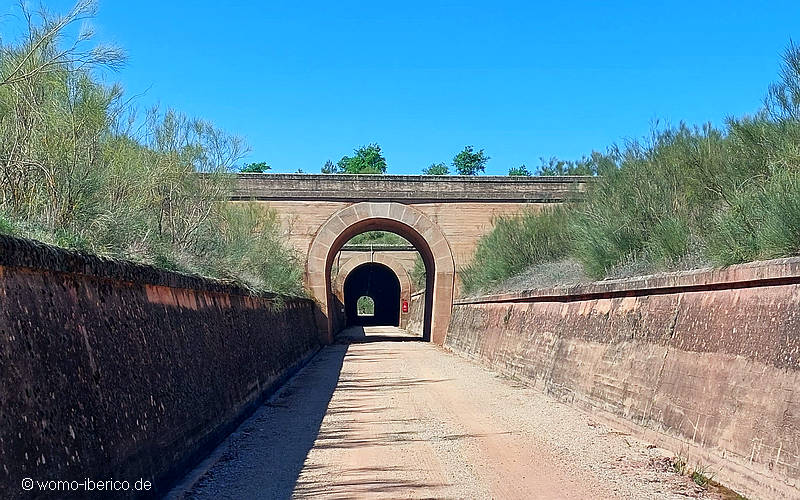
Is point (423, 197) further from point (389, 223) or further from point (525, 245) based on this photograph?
point (525, 245)

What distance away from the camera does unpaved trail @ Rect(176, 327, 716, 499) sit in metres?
6.31

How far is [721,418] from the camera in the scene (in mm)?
6508

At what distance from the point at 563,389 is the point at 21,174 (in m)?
7.77

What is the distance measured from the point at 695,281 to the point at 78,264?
566 centimetres

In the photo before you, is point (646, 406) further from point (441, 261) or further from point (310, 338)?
point (441, 261)

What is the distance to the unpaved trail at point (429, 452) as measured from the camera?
6309mm

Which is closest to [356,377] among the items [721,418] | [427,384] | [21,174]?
[427,384]

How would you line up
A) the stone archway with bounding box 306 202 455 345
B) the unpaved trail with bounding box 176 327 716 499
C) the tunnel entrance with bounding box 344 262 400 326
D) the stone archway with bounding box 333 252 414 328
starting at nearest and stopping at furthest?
1. the unpaved trail with bounding box 176 327 716 499
2. the stone archway with bounding box 306 202 455 345
3. the stone archway with bounding box 333 252 414 328
4. the tunnel entrance with bounding box 344 262 400 326

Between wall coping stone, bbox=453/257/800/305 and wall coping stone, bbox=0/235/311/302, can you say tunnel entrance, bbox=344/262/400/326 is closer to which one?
wall coping stone, bbox=453/257/800/305

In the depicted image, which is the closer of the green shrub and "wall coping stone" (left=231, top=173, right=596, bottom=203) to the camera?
the green shrub

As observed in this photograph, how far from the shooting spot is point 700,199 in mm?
11789

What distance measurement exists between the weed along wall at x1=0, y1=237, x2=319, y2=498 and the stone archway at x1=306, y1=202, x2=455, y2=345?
1904 centimetres

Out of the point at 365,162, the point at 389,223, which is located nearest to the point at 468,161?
the point at 365,162

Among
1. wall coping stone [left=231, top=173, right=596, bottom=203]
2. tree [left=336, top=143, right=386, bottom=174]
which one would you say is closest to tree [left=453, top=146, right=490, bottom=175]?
tree [left=336, top=143, right=386, bottom=174]
